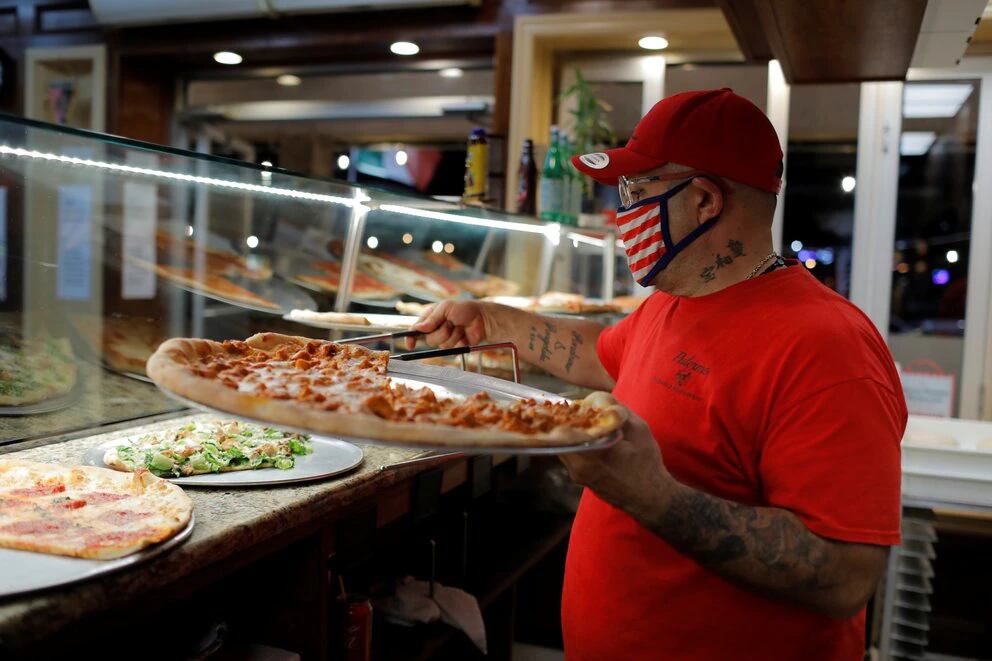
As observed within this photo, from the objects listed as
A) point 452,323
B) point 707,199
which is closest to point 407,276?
point 452,323

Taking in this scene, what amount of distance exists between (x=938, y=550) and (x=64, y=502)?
4.70 metres

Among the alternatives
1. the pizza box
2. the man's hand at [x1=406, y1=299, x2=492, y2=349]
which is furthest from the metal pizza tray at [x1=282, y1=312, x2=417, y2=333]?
the pizza box

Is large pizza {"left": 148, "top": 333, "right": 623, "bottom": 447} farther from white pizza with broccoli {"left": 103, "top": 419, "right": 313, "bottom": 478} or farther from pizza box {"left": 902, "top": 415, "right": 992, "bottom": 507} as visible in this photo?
pizza box {"left": 902, "top": 415, "right": 992, "bottom": 507}

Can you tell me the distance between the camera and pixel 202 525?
157cm

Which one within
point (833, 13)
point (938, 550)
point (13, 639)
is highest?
point (833, 13)

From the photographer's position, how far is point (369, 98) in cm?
633

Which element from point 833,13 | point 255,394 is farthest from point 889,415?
point 833,13

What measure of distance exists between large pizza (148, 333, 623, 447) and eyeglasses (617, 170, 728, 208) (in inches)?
20.1

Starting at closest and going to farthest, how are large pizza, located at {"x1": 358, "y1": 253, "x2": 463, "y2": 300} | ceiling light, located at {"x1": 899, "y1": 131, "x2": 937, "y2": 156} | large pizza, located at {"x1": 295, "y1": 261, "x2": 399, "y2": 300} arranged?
large pizza, located at {"x1": 295, "y1": 261, "x2": 399, "y2": 300}
large pizza, located at {"x1": 358, "y1": 253, "x2": 463, "y2": 300}
ceiling light, located at {"x1": 899, "y1": 131, "x2": 937, "y2": 156}

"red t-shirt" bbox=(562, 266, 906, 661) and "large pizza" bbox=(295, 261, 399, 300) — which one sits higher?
"large pizza" bbox=(295, 261, 399, 300)

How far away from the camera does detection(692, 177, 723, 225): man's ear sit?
70.1 inches

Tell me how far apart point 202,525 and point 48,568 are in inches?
12.0

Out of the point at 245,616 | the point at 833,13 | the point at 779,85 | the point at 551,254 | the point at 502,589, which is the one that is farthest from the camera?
the point at 779,85

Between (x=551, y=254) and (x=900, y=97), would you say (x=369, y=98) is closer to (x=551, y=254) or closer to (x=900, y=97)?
(x=551, y=254)
